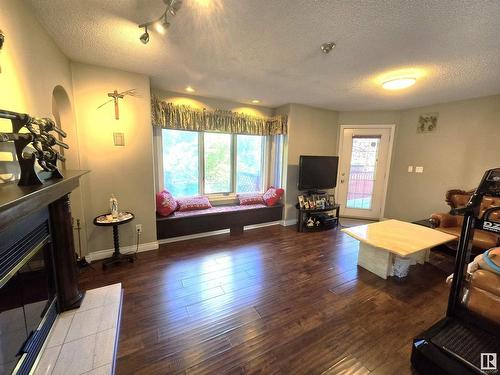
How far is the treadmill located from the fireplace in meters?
2.34

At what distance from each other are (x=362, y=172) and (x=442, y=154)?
1.35 metres

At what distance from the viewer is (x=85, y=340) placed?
150cm

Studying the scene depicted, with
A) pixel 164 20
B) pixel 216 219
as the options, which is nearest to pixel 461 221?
pixel 216 219

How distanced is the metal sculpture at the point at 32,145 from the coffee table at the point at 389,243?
290 cm

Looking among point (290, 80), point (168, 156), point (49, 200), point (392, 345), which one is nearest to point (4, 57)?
point (49, 200)

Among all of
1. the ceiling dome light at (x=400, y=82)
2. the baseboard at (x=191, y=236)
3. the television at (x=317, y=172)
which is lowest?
the baseboard at (x=191, y=236)

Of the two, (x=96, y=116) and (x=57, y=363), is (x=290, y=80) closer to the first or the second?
(x=96, y=116)

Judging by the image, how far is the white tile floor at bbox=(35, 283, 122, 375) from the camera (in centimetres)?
132

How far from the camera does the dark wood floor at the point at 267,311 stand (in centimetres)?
146

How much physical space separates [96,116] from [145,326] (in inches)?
92.6

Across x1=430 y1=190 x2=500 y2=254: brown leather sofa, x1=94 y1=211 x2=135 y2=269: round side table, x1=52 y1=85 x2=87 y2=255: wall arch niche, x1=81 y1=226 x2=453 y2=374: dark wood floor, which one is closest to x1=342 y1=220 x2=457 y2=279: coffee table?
x1=81 y1=226 x2=453 y2=374: dark wood floor

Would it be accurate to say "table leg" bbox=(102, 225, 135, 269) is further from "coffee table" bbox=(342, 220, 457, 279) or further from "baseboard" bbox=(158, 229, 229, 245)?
"coffee table" bbox=(342, 220, 457, 279)

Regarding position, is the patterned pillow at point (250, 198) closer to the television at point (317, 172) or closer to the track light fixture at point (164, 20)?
the television at point (317, 172)

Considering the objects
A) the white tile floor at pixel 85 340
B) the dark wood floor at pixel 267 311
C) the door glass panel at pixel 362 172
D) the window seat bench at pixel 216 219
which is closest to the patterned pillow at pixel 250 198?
the window seat bench at pixel 216 219
